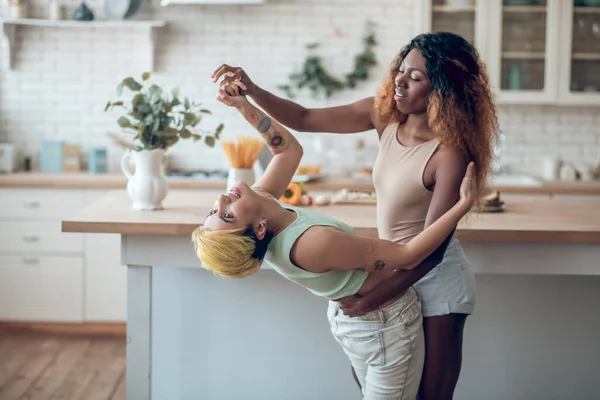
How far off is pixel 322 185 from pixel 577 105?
5.83ft

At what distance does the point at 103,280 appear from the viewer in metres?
4.79

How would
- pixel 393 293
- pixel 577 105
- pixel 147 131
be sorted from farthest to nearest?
pixel 577 105 → pixel 147 131 → pixel 393 293

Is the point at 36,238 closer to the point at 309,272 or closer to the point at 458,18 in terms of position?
the point at 458,18

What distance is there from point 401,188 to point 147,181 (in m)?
1.25

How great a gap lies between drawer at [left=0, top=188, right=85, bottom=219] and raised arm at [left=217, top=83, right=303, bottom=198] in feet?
8.88

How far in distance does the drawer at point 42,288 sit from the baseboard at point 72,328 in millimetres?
32

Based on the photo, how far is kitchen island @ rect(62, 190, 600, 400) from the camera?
3062 millimetres

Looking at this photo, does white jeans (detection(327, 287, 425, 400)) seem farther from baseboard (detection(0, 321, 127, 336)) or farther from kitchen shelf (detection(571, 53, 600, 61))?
kitchen shelf (detection(571, 53, 600, 61))

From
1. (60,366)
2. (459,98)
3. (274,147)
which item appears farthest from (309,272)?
(60,366)

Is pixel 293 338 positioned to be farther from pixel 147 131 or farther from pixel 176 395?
pixel 147 131

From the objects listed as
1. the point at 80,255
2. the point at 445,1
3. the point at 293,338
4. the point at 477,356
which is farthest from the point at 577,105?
the point at 80,255

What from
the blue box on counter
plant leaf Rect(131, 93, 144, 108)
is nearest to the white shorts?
plant leaf Rect(131, 93, 144, 108)

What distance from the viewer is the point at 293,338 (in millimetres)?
3125

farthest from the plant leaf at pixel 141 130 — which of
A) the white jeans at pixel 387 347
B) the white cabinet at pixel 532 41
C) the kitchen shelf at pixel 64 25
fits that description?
the white cabinet at pixel 532 41
